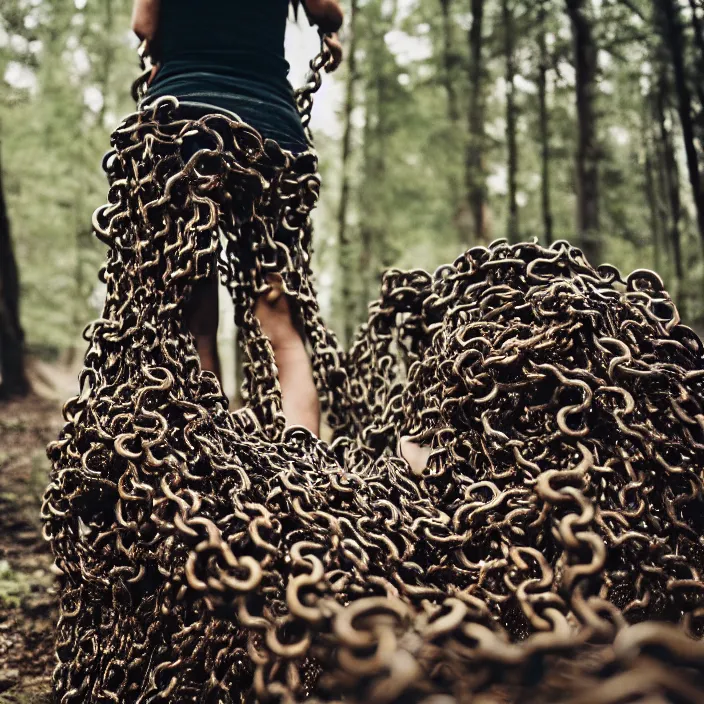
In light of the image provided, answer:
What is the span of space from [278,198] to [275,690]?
1.32 m

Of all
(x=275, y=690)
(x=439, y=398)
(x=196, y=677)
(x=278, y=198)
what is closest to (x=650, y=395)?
(x=439, y=398)

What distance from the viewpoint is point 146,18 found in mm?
1804

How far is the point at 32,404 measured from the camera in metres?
5.86

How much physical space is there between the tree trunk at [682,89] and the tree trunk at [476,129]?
5022mm

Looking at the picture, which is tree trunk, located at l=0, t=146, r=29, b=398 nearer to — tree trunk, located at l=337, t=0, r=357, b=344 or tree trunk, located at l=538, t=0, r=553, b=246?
tree trunk, located at l=337, t=0, r=357, b=344

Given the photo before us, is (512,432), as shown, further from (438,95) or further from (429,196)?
(438,95)

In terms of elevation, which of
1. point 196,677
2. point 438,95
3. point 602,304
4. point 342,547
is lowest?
point 196,677

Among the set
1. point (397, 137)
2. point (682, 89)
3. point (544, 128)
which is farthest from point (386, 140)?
point (682, 89)

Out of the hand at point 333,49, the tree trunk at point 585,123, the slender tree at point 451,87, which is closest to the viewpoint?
the hand at point 333,49

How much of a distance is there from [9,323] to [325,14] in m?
4.62

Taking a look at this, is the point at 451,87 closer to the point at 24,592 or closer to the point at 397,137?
the point at 397,137

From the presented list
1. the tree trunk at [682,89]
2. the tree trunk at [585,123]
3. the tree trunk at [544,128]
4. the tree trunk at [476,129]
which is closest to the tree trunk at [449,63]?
the tree trunk at [476,129]

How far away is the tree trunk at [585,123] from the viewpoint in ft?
21.6

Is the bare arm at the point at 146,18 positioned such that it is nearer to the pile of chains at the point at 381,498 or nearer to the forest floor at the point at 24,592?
the pile of chains at the point at 381,498
